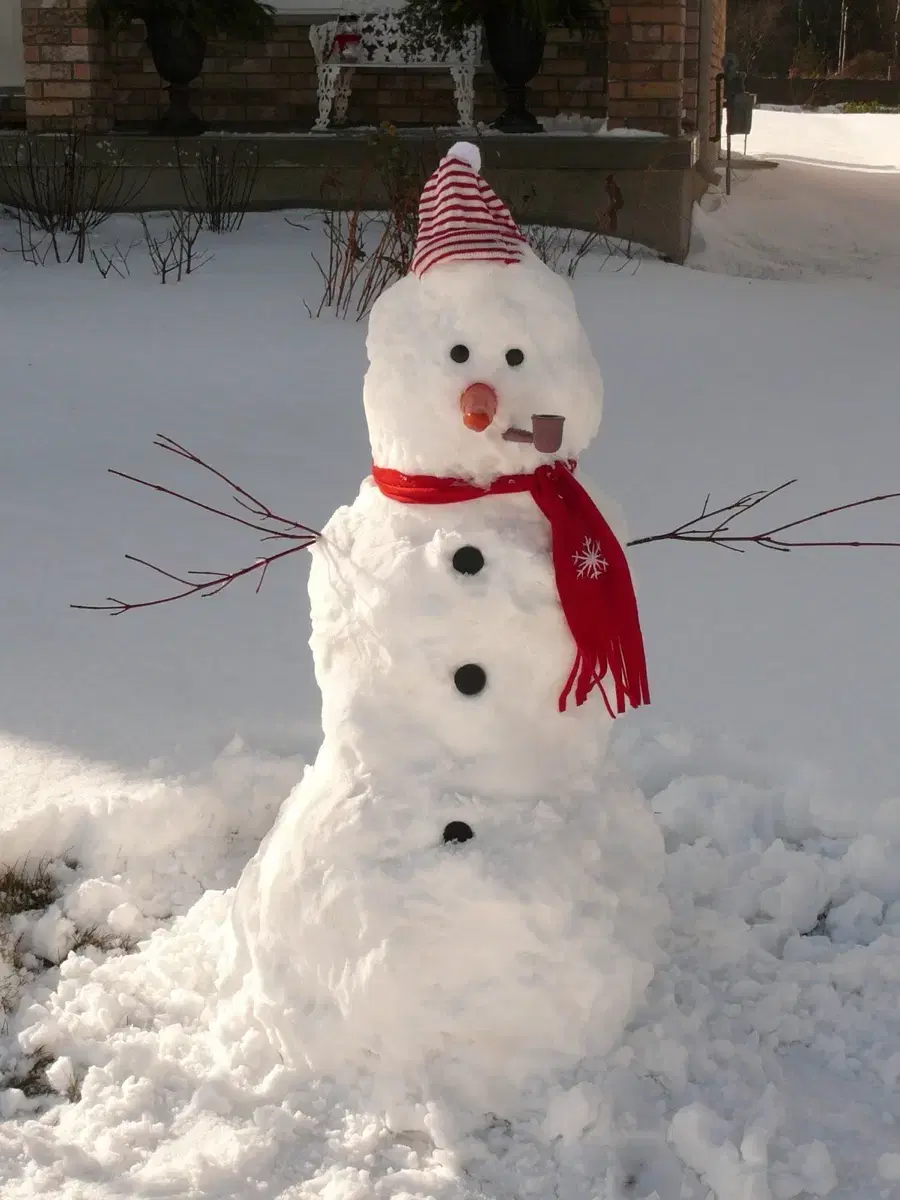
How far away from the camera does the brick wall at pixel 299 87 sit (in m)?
10.1

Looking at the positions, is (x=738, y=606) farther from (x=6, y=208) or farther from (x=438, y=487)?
(x=6, y=208)

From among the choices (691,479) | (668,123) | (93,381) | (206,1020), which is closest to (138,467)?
(93,381)

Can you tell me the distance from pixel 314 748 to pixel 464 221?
1.44 meters

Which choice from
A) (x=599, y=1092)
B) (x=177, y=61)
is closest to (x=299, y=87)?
(x=177, y=61)

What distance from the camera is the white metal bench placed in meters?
9.20

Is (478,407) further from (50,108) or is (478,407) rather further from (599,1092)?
(50,108)

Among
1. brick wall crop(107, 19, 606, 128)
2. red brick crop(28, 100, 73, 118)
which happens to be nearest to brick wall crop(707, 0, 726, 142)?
brick wall crop(107, 19, 606, 128)

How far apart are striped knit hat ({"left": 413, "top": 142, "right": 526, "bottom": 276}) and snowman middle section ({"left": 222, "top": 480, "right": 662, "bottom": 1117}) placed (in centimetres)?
36

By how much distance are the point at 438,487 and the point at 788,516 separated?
2.89 m

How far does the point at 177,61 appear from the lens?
8.91 meters

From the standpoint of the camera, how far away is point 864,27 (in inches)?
1204

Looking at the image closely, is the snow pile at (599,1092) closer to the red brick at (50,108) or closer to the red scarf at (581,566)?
the red scarf at (581,566)

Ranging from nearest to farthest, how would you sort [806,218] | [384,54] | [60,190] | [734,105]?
[60,190] → [384,54] → [806,218] → [734,105]

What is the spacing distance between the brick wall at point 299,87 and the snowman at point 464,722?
28.1 ft
